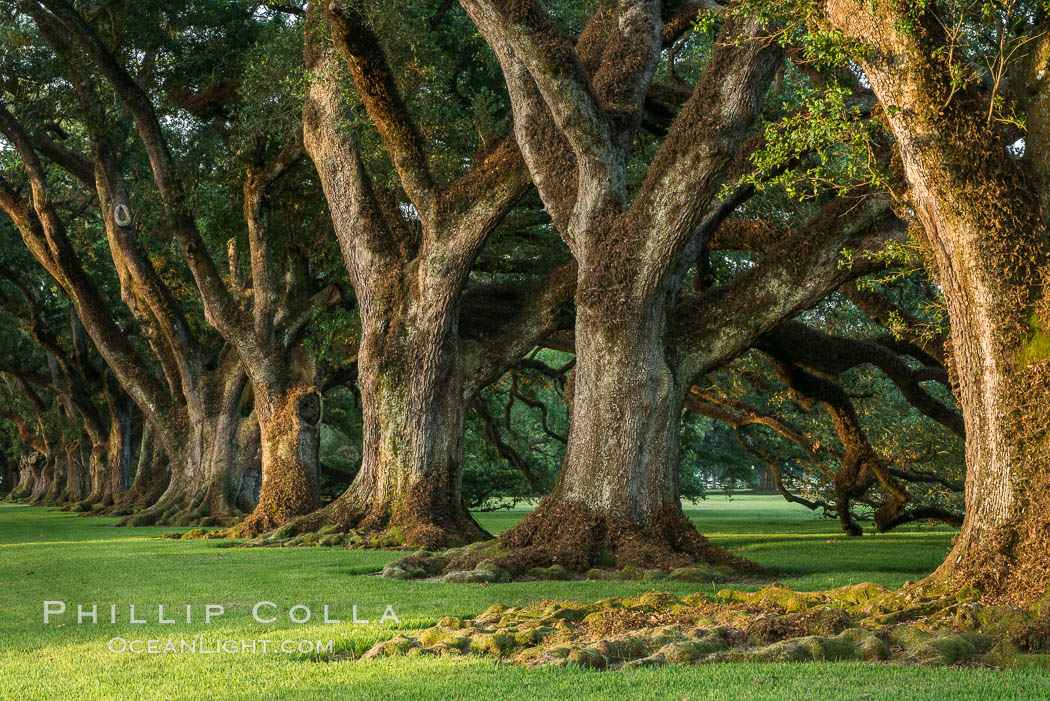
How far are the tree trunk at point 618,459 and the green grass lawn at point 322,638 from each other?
1109 millimetres

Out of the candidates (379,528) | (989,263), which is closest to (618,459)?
(989,263)

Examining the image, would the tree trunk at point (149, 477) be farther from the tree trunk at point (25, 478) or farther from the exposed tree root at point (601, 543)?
the tree trunk at point (25, 478)

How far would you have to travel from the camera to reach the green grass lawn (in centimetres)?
477

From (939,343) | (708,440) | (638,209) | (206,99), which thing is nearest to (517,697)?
(638,209)

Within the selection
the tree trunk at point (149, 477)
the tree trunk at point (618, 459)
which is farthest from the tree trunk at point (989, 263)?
the tree trunk at point (149, 477)

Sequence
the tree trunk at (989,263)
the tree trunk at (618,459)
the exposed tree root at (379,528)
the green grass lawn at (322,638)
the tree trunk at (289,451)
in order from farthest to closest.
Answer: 1. the tree trunk at (289,451)
2. the exposed tree root at (379,528)
3. the tree trunk at (618,459)
4. the tree trunk at (989,263)
5. the green grass lawn at (322,638)

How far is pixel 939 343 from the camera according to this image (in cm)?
1408

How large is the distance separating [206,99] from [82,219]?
10.4 m

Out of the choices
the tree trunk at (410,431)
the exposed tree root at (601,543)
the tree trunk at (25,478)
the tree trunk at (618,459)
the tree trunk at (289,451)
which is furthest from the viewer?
the tree trunk at (25,478)

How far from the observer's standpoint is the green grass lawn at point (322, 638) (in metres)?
4.77

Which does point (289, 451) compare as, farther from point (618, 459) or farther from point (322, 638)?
point (322, 638)

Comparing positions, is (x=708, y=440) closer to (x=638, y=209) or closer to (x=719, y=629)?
(x=638, y=209)

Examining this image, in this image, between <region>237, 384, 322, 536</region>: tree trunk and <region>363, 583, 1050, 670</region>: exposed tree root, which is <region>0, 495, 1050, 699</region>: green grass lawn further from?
<region>237, 384, 322, 536</region>: tree trunk

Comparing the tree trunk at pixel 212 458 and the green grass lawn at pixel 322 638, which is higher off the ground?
the tree trunk at pixel 212 458
